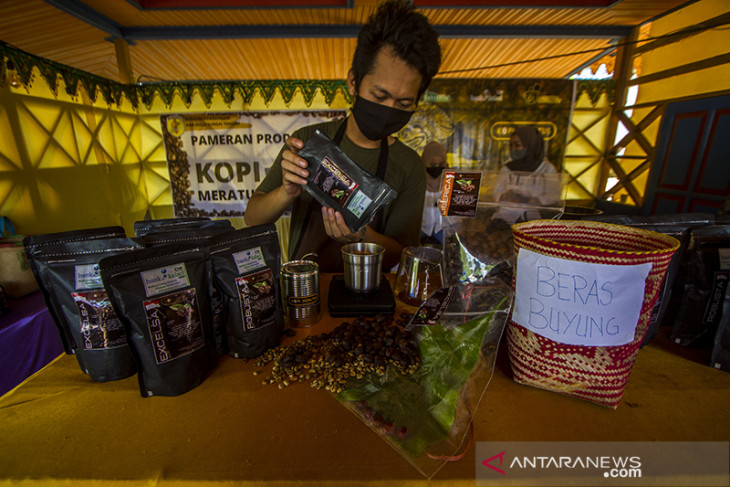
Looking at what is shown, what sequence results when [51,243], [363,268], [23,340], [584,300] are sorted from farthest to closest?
[23,340] → [363,268] → [51,243] → [584,300]

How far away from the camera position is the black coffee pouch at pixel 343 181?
41.4 inches

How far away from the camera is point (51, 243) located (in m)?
0.72

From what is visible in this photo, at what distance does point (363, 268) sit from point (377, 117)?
2.42 feet

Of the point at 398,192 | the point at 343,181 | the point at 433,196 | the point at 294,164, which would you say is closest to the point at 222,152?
the point at 433,196

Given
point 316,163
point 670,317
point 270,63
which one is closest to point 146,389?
point 316,163

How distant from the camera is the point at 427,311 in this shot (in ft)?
2.59

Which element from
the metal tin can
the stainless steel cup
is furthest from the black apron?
the metal tin can

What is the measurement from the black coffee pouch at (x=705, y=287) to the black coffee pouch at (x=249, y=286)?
3.76 feet

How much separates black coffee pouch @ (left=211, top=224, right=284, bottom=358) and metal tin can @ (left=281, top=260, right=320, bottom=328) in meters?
0.05

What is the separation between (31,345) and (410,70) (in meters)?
2.40

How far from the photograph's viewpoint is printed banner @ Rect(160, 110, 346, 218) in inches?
163

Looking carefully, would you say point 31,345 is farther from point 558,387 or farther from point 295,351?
point 558,387

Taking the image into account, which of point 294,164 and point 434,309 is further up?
point 294,164

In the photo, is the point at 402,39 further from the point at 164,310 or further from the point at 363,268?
the point at 164,310
